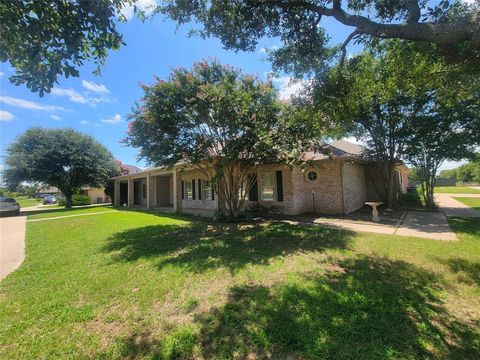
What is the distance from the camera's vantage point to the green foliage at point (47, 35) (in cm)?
278

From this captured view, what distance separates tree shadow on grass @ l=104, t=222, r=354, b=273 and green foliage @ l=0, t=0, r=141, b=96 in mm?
4142

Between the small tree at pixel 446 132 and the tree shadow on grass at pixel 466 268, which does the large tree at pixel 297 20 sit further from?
the small tree at pixel 446 132

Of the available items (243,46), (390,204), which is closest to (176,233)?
(243,46)

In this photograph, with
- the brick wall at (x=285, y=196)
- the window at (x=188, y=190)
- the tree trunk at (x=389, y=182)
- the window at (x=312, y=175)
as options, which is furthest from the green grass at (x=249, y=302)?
the window at (x=188, y=190)

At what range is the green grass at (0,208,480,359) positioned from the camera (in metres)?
2.64

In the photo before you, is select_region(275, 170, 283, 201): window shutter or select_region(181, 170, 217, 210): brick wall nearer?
select_region(275, 170, 283, 201): window shutter

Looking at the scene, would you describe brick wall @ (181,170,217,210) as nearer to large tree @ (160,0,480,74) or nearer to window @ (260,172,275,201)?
window @ (260,172,275,201)

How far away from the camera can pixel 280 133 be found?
8.96m

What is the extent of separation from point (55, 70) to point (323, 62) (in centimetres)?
614

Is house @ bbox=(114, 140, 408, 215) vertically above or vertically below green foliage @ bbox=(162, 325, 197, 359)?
above

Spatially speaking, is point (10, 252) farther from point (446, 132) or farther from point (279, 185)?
point (446, 132)

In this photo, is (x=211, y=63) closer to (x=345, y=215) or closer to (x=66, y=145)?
(x=345, y=215)

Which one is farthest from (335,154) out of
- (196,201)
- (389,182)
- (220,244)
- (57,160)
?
(57,160)

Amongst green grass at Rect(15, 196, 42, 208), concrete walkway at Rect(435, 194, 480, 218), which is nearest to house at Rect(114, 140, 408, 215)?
concrete walkway at Rect(435, 194, 480, 218)
